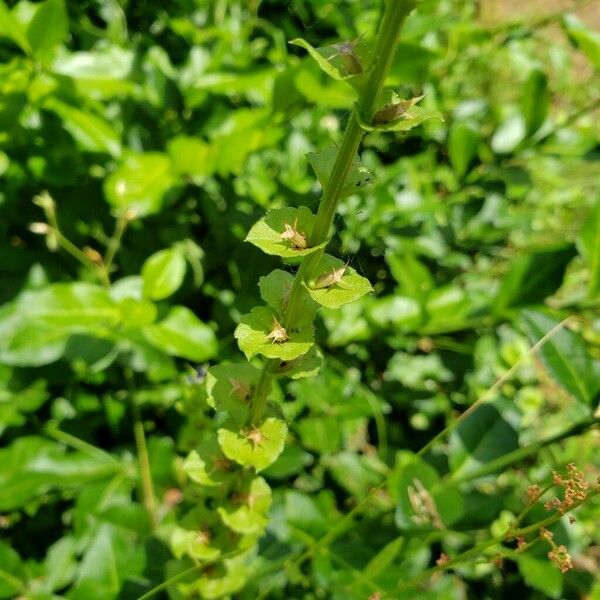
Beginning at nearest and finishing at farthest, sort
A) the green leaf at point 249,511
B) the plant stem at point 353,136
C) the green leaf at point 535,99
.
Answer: the plant stem at point 353,136, the green leaf at point 249,511, the green leaf at point 535,99

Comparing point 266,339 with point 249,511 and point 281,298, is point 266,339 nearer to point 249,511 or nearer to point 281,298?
point 281,298

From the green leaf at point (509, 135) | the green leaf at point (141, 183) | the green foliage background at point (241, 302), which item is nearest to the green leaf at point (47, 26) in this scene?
the green foliage background at point (241, 302)

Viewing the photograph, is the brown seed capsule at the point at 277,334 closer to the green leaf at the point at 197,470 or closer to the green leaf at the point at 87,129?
the green leaf at the point at 197,470

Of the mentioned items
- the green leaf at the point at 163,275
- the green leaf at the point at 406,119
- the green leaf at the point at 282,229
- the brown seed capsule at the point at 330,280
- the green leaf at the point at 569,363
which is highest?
the green leaf at the point at 406,119

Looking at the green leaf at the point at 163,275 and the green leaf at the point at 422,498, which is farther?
the green leaf at the point at 163,275

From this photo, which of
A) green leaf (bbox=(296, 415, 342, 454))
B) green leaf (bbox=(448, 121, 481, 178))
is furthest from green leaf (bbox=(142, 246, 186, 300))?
green leaf (bbox=(448, 121, 481, 178))

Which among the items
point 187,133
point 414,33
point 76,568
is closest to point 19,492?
point 76,568

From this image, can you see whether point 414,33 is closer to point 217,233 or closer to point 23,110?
point 217,233
